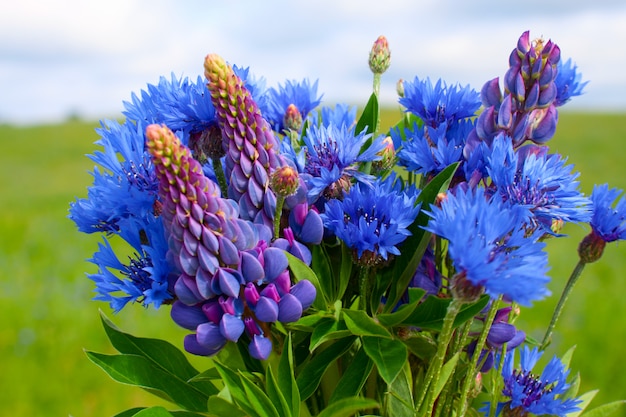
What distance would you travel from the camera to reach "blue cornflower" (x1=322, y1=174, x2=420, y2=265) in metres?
0.62

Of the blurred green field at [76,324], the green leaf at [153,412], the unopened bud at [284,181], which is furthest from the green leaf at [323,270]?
the blurred green field at [76,324]

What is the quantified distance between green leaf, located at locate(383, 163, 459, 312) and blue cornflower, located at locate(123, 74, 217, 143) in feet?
0.83

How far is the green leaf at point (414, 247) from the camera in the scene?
0.64 metres

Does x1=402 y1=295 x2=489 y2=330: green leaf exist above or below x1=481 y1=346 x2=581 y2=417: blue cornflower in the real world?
above

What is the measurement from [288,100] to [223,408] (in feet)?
1.40

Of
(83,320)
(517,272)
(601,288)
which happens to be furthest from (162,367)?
(601,288)

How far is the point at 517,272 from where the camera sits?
0.54 metres

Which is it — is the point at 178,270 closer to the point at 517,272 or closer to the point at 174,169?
the point at 174,169

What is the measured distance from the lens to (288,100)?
862 millimetres

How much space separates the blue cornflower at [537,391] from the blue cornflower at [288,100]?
445 mm

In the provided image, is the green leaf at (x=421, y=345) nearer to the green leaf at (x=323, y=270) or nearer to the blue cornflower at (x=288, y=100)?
the green leaf at (x=323, y=270)

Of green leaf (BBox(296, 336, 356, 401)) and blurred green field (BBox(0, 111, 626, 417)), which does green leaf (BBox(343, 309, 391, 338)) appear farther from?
blurred green field (BBox(0, 111, 626, 417))

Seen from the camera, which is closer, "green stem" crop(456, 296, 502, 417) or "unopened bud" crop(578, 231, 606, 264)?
"green stem" crop(456, 296, 502, 417)

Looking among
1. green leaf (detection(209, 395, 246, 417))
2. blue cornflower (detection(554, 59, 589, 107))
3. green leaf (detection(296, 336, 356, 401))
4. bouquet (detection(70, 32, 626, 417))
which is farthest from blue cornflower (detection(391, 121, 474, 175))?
green leaf (detection(209, 395, 246, 417))
